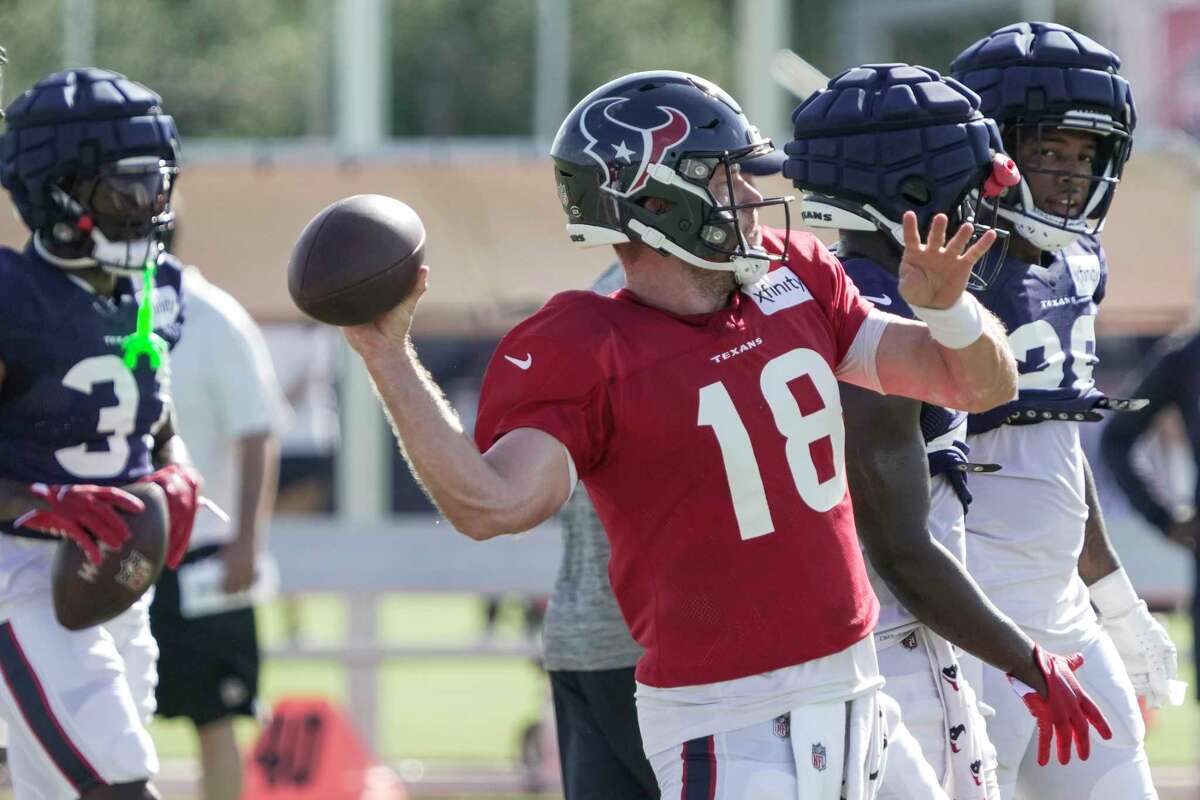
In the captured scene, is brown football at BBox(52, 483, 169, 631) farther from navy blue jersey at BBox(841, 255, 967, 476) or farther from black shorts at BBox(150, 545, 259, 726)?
navy blue jersey at BBox(841, 255, 967, 476)

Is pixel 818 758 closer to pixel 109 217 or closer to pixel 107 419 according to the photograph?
pixel 107 419

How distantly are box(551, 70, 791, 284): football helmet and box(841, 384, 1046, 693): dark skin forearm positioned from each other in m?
0.38

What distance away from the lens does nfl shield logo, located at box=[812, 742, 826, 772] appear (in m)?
3.07

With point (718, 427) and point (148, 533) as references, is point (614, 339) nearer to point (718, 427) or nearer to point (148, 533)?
point (718, 427)

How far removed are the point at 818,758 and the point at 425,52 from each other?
24.0 meters

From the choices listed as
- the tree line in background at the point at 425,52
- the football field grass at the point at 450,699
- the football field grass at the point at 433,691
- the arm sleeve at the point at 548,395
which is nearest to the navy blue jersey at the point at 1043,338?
the arm sleeve at the point at 548,395

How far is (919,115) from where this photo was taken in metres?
3.38

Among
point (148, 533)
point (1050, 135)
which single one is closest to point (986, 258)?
point (1050, 135)

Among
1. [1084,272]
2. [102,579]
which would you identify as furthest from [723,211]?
[102,579]

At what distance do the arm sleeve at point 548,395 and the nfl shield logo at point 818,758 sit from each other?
0.59 meters

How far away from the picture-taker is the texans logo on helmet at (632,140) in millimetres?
3170

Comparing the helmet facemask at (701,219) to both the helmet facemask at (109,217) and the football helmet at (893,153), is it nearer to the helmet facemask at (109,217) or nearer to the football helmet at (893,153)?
the football helmet at (893,153)

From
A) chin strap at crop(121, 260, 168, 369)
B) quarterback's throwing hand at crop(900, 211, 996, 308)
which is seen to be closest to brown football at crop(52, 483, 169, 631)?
chin strap at crop(121, 260, 168, 369)

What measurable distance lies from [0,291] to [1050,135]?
7.77 ft
